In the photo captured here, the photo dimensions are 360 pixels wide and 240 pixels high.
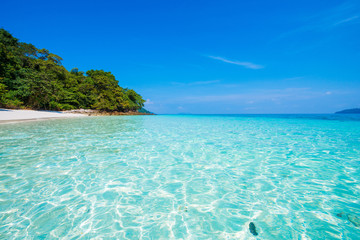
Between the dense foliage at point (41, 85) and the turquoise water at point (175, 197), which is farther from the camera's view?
the dense foliage at point (41, 85)

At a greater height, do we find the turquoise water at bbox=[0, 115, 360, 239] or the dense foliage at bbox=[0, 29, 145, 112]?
the dense foliage at bbox=[0, 29, 145, 112]

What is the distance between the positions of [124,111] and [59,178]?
54.7 metres

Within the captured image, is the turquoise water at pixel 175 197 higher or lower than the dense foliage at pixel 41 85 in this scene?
lower

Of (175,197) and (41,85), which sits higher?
(41,85)

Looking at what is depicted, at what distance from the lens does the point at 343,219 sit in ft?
8.85

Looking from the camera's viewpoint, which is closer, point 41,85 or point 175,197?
point 175,197

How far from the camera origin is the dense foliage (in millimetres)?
27000

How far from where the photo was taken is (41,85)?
29.1 metres

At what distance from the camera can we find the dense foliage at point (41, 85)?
2700 cm

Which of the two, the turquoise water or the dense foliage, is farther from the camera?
the dense foliage

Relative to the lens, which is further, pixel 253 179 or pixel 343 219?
pixel 253 179

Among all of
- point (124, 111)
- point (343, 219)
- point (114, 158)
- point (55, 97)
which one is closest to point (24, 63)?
point (55, 97)

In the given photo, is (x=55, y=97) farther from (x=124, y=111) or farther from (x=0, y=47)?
(x=124, y=111)

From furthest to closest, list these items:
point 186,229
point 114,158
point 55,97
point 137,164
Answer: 1. point 55,97
2. point 114,158
3. point 137,164
4. point 186,229
